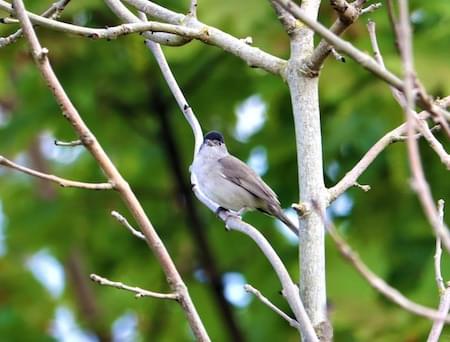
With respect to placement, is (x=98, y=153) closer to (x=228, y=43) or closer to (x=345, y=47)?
(x=345, y=47)

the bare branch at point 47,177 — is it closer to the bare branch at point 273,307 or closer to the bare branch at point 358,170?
the bare branch at point 273,307

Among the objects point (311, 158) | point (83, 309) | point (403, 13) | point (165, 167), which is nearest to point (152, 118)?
point (165, 167)

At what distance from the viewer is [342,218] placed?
22.2ft

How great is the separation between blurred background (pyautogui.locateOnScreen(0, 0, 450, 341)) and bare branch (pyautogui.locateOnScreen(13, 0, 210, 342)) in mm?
2568

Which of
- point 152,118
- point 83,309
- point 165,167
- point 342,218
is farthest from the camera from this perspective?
point 83,309

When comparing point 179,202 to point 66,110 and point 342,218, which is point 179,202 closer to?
point 342,218

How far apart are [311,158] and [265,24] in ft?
10.6

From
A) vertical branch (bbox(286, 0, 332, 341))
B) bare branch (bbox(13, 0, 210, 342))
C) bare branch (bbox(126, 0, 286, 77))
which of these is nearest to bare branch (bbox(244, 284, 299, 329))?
vertical branch (bbox(286, 0, 332, 341))

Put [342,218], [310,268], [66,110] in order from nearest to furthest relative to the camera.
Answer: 1. [66,110]
2. [310,268]
3. [342,218]

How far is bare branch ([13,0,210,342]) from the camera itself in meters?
2.41

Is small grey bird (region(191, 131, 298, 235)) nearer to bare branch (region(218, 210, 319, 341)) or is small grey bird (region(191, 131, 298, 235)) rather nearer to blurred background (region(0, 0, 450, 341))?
blurred background (region(0, 0, 450, 341))

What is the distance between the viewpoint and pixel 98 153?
243 centimetres

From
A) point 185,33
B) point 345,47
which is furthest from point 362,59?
point 185,33

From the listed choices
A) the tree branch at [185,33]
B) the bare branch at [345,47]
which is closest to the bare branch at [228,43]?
the tree branch at [185,33]
